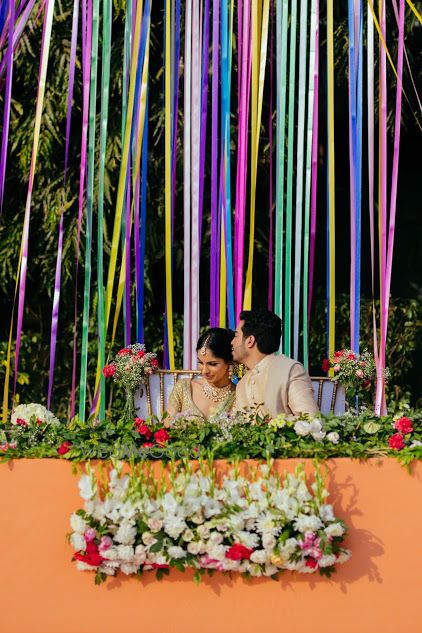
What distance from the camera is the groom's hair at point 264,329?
509cm

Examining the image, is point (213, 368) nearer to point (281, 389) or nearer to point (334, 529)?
point (281, 389)

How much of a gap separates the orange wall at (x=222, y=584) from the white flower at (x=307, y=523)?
6.9 inches

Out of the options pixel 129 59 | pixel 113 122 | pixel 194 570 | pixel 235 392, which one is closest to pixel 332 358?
pixel 235 392

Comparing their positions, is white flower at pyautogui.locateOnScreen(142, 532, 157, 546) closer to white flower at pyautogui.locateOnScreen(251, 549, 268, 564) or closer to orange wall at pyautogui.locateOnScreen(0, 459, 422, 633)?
orange wall at pyautogui.locateOnScreen(0, 459, 422, 633)

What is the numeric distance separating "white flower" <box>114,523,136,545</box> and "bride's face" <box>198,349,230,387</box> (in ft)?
5.99

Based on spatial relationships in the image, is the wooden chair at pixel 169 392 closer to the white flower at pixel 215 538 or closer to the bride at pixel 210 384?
the bride at pixel 210 384

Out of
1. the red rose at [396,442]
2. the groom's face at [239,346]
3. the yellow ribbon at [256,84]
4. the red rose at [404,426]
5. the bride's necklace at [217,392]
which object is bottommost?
the red rose at [396,442]

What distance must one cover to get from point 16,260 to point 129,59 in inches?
110

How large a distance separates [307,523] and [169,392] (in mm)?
2377

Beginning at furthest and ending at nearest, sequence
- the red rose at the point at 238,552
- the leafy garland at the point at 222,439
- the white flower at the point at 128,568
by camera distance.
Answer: the leafy garland at the point at 222,439, the white flower at the point at 128,568, the red rose at the point at 238,552

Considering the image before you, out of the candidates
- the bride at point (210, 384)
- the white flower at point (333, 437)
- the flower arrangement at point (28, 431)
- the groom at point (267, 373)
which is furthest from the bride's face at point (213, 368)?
the white flower at point (333, 437)

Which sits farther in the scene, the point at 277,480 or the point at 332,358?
the point at 332,358

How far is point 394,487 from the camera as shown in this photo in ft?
12.7

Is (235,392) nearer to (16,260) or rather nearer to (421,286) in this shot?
(16,260)
